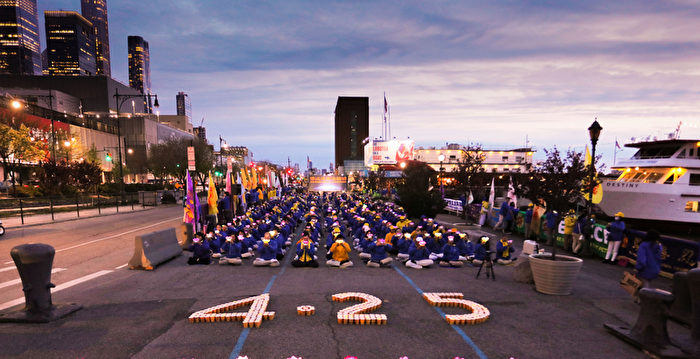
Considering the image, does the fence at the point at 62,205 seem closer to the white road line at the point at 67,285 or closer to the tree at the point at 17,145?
the tree at the point at 17,145

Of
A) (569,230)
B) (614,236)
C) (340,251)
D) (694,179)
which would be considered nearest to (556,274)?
(614,236)

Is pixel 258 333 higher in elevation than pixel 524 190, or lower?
lower

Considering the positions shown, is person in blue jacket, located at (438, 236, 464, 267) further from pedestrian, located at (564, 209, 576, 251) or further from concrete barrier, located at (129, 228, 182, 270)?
concrete barrier, located at (129, 228, 182, 270)

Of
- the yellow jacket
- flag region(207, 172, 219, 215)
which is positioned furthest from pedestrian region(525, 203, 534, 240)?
flag region(207, 172, 219, 215)

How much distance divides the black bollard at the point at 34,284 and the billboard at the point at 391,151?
5651 cm

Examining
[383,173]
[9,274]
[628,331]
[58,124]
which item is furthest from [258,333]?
[58,124]

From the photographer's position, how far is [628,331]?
5766mm

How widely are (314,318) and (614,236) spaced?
10.8 m

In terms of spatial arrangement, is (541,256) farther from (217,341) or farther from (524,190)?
(217,341)

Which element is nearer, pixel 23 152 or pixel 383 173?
pixel 23 152

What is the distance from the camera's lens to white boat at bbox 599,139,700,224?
24.1 metres

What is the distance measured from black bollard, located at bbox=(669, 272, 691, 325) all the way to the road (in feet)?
1.49

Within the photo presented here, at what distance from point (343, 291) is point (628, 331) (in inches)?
224

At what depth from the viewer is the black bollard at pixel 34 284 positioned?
21.0 feet
